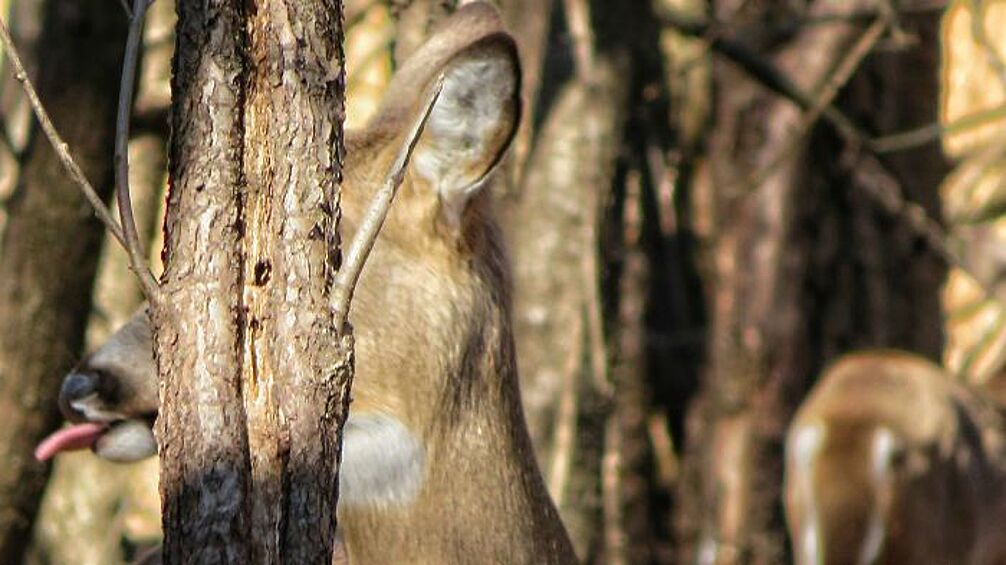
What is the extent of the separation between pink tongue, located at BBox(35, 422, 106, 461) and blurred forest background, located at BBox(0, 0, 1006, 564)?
0.56m

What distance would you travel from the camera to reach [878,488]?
9.14 meters

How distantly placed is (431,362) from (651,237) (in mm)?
→ 5729

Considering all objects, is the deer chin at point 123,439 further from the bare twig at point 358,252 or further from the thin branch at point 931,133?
the thin branch at point 931,133

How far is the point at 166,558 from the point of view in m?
2.09

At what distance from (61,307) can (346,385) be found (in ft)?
8.14

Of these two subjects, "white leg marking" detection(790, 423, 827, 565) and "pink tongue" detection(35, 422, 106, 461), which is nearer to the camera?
"pink tongue" detection(35, 422, 106, 461)

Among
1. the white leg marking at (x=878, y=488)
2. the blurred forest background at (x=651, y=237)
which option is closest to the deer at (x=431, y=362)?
the blurred forest background at (x=651, y=237)

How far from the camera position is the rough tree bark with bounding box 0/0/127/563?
449cm

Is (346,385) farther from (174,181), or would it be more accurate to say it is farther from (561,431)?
(561,431)

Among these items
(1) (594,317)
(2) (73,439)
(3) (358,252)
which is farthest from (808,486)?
(3) (358,252)

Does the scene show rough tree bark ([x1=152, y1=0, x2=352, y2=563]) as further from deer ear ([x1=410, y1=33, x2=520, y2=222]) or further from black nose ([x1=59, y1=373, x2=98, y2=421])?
black nose ([x1=59, y1=373, x2=98, y2=421])

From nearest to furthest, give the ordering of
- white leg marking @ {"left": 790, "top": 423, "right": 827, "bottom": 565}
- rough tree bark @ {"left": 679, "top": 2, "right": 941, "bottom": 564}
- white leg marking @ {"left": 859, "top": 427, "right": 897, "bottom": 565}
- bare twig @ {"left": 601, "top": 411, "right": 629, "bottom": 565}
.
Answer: bare twig @ {"left": 601, "top": 411, "right": 629, "bottom": 565}, white leg marking @ {"left": 790, "top": 423, "right": 827, "bottom": 565}, white leg marking @ {"left": 859, "top": 427, "right": 897, "bottom": 565}, rough tree bark @ {"left": 679, "top": 2, "right": 941, "bottom": 564}

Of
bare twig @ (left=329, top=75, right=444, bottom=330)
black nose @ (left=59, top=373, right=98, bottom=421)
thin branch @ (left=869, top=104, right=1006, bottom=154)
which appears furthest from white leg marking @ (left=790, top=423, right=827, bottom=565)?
bare twig @ (left=329, top=75, right=444, bottom=330)

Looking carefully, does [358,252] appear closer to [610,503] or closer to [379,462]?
[379,462]
